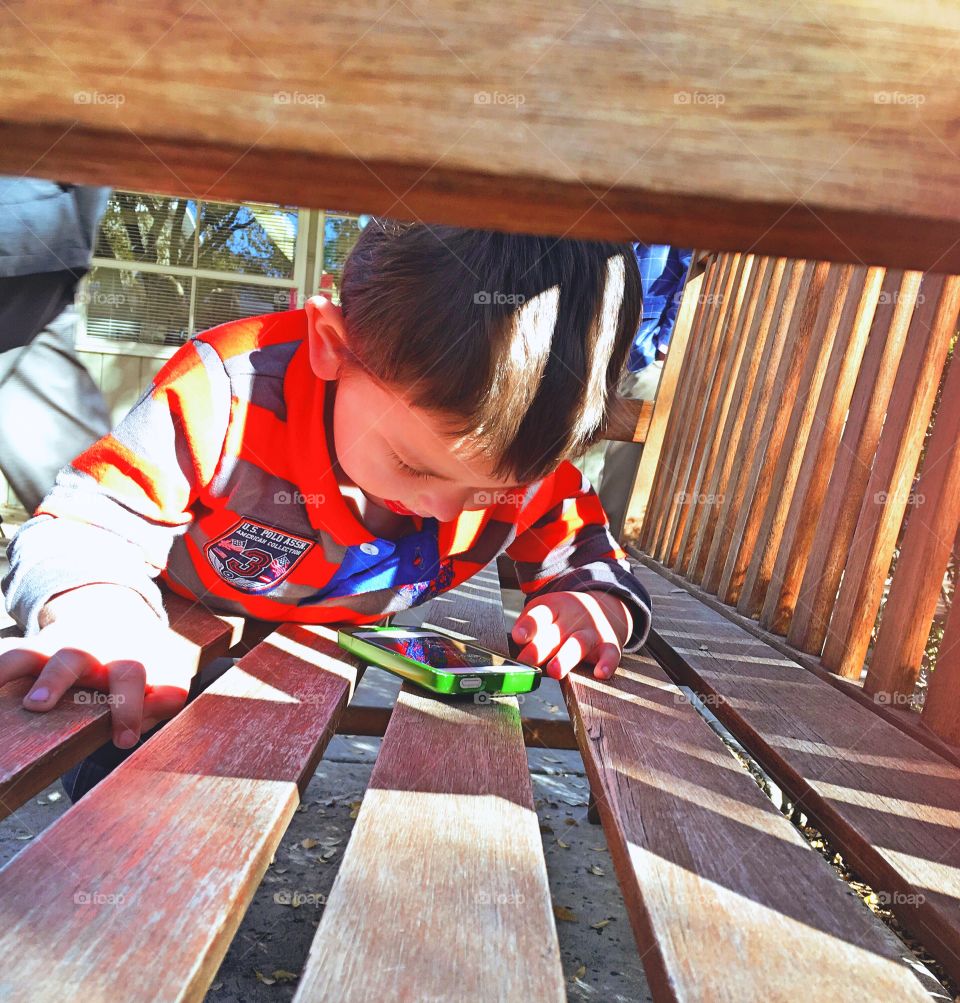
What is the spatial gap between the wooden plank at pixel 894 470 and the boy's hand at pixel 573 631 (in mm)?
435

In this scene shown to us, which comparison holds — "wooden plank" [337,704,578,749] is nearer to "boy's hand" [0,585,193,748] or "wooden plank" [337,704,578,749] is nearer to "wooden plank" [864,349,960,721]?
"boy's hand" [0,585,193,748]

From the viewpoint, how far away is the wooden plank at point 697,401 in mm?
3453

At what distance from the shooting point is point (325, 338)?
65.2 inches

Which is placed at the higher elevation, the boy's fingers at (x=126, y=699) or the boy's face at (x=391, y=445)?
the boy's face at (x=391, y=445)

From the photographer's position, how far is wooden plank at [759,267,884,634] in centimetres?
213

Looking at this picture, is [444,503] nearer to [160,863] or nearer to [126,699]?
[126,699]

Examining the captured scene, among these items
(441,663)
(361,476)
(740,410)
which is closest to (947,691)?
(441,663)

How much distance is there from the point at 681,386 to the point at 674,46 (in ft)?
11.6

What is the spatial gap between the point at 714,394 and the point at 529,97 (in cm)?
296

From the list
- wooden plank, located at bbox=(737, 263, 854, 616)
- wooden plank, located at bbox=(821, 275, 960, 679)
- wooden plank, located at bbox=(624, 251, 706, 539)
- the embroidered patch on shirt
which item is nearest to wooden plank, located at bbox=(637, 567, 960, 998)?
wooden plank, located at bbox=(821, 275, 960, 679)

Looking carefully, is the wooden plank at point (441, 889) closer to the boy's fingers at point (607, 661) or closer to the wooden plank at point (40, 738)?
the wooden plank at point (40, 738)

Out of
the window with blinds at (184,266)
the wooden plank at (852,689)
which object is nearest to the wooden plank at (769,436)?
the wooden plank at (852,689)

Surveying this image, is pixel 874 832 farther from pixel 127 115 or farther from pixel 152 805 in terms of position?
pixel 127 115

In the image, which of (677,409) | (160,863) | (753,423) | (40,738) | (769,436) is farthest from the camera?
(677,409)
